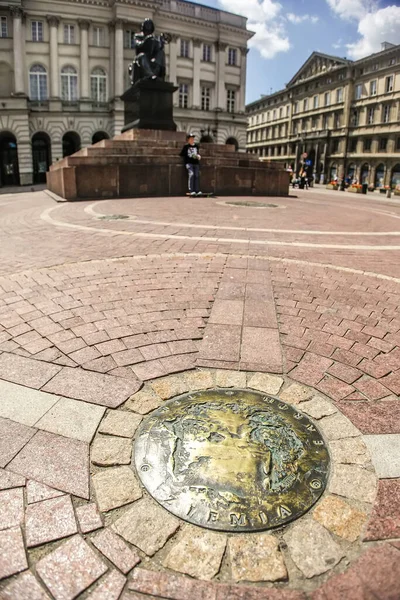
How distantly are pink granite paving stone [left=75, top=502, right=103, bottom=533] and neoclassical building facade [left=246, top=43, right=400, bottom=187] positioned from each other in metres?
48.5

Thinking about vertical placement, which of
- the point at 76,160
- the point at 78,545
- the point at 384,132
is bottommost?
the point at 78,545

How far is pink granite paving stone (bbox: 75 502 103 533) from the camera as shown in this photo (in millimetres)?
1788

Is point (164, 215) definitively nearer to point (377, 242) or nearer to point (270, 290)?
point (377, 242)

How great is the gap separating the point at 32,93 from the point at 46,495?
163ft

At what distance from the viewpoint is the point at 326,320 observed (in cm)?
406

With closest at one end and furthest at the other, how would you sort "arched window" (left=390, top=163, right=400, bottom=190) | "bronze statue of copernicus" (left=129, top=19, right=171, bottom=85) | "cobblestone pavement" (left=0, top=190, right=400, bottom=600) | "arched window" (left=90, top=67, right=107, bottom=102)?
"cobblestone pavement" (left=0, top=190, right=400, bottom=600)
"bronze statue of copernicus" (left=129, top=19, right=171, bottom=85)
"arched window" (left=90, top=67, right=107, bottom=102)
"arched window" (left=390, top=163, right=400, bottom=190)

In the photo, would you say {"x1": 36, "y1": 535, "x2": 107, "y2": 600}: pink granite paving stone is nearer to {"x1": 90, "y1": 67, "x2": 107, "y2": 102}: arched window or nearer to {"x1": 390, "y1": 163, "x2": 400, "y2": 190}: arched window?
{"x1": 90, "y1": 67, "x2": 107, "y2": 102}: arched window

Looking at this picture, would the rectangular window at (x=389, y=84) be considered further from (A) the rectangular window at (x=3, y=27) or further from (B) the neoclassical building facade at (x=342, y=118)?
(A) the rectangular window at (x=3, y=27)

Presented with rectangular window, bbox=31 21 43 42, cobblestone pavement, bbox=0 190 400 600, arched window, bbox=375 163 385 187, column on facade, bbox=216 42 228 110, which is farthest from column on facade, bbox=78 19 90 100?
cobblestone pavement, bbox=0 190 400 600

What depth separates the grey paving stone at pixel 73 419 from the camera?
2.38 meters

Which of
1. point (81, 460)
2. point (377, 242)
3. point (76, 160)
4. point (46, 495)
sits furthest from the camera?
point (76, 160)

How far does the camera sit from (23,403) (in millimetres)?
2641

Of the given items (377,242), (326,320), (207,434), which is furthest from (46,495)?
(377,242)

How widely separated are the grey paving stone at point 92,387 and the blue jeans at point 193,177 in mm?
13067
